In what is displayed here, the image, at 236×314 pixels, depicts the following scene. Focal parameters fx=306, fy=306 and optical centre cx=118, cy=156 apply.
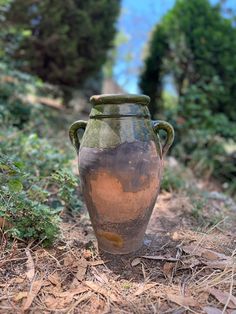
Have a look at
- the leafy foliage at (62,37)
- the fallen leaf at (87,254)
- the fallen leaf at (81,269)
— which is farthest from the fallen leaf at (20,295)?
the leafy foliage at (62,37)

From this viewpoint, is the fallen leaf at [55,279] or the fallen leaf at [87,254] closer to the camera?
the fallen leaf at [55,279]

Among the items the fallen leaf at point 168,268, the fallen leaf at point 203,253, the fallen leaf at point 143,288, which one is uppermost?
the fallen leaf at point 203,253

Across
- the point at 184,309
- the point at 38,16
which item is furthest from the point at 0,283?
the point at 38,16

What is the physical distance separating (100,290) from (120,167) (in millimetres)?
536

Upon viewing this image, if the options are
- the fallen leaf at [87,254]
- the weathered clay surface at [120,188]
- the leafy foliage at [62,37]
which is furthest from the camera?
the leafy foliage at [62,37]

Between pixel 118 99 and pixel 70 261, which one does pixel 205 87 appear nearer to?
pixel 118 99

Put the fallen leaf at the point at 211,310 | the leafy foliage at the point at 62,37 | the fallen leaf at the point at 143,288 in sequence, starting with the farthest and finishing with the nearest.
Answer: the leafy foliage at the point at 62,37
the fallen leaf at the point at 143,288
the fallen leaf at the point at 211,310

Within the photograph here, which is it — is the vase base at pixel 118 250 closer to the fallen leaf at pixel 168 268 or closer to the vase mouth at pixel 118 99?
the fallen leaf at pixel 168 268

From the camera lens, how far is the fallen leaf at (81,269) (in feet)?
4.54

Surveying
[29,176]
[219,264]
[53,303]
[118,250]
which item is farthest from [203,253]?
[29,176]

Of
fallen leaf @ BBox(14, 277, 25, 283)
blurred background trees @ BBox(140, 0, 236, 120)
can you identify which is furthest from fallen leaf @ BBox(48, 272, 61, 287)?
blurred background trees @ BBox(140, 0, 236, 120)

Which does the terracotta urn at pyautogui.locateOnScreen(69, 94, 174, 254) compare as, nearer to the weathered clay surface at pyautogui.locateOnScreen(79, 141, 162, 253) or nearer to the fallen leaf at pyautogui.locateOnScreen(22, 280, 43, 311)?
the weathered clay surface at pyautogui.locateOnScreen(79, 141, 162, 253)

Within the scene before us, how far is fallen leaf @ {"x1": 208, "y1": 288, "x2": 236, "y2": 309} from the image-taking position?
1212 millimetres

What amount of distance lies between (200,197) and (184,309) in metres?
1.54
